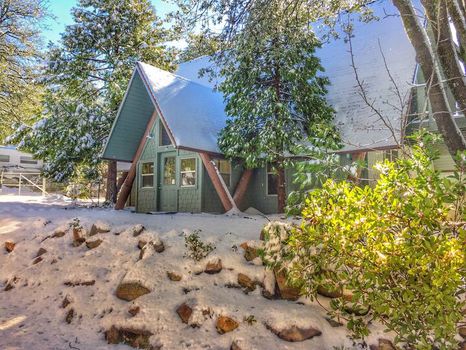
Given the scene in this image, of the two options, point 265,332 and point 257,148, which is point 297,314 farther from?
point 257,148

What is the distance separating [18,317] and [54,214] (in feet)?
19.0

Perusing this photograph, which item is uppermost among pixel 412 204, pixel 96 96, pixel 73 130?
pixel 96 96

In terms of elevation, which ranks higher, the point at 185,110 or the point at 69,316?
the point at 185,110

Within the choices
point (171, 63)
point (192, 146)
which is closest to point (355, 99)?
point (192, 146)

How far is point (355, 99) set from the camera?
11930 mm

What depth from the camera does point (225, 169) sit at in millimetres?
13516

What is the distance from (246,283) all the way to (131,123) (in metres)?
9.72

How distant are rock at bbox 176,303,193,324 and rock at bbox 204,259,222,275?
37.2 inches

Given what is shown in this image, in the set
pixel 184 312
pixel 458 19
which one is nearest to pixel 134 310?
pixel 184 312

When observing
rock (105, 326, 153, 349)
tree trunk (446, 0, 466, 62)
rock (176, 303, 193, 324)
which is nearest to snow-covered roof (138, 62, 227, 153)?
rock (176, 303, 193, 324)

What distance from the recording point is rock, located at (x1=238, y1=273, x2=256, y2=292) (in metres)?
5.80

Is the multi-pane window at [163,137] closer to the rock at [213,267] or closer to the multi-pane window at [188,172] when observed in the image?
the multi-pane window at [188,172]

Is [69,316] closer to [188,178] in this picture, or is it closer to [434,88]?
[434,88]

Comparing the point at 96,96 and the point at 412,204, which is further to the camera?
the point at 96,96
